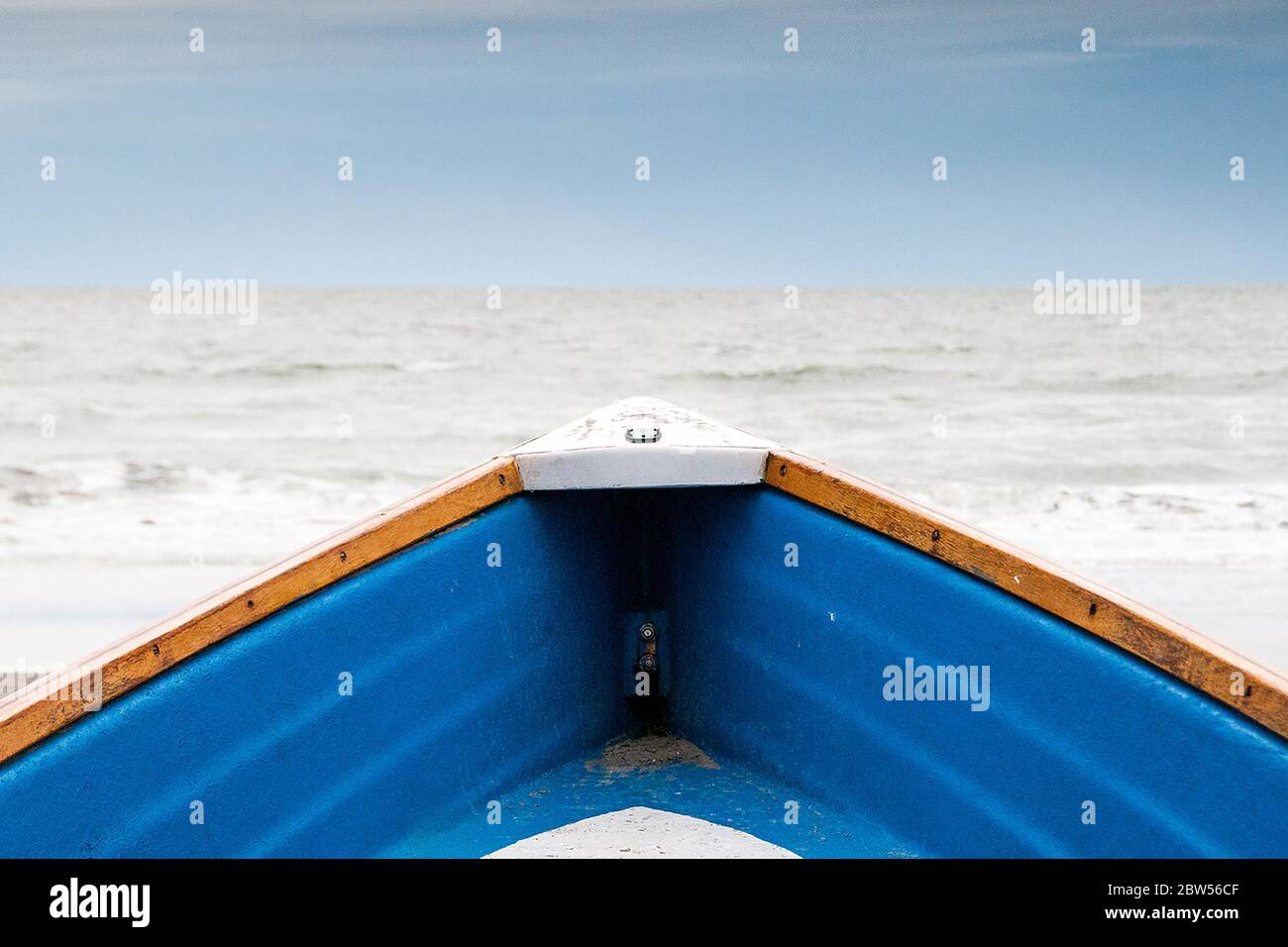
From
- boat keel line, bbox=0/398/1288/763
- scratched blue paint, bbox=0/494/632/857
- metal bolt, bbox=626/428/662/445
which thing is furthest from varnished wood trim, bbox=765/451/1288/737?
scratched blue paint, bbox=0/494/632/857

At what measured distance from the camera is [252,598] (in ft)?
7.72

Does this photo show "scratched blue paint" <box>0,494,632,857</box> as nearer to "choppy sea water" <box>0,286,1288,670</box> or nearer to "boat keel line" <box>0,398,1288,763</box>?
"boat keel line" <box>0,398,1288,763</box>

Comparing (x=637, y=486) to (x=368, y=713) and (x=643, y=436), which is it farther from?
(x=368, y=713)

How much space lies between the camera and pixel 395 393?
2103 cm

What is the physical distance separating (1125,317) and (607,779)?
30.8 metres

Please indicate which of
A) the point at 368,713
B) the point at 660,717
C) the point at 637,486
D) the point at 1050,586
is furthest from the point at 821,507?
the point at 368,713

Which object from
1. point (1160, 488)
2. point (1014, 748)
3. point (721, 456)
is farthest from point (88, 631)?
point (1160, 488)

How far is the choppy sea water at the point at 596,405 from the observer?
985cm

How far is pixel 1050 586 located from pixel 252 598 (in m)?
1.50

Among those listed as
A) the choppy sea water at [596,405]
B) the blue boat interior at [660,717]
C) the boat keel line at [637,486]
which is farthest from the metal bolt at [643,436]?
the choppy sea water at [596,405]

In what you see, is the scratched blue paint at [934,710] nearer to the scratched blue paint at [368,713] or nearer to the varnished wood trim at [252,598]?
the scratched blue paint at [368,713]

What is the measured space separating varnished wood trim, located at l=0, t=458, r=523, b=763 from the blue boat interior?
0.03 m

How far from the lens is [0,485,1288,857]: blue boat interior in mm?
2105

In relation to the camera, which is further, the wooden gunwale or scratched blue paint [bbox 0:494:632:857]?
scratched blue paint [bbox 0:494:632:857]
